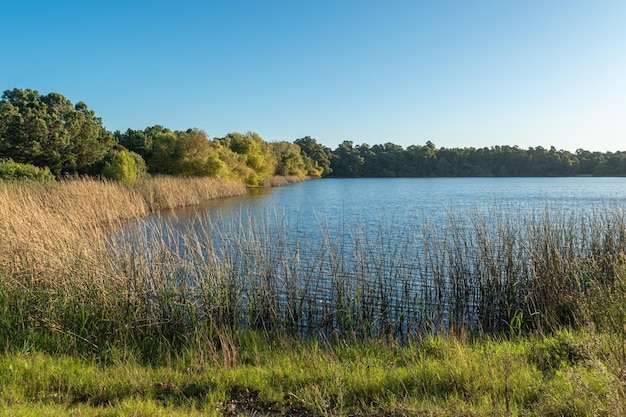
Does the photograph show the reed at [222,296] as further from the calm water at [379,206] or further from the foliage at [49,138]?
the foliage at [49,138]

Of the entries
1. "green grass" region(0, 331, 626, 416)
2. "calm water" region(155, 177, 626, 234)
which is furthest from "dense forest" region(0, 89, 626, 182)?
"green grass" region(0, 331, 626, 416)

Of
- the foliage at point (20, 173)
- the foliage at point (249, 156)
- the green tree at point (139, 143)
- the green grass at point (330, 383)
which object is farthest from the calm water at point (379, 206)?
the green tree at point (139, 143)

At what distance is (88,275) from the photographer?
550cm

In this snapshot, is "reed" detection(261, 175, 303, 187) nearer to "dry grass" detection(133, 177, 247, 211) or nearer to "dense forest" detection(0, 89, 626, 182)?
"dense forest" detection(0, 89, 626, 182)

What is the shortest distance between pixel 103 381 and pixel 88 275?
86.8 inches

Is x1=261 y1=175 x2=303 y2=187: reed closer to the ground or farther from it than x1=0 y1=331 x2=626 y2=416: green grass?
farther from it

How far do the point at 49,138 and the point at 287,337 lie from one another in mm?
29737

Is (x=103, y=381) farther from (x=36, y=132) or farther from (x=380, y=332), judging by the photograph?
(x=36, y=132)

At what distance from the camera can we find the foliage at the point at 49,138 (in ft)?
88.0

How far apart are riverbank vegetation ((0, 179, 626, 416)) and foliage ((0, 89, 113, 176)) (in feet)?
76.3

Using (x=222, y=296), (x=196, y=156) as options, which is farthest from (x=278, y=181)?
(x=222, y=296)

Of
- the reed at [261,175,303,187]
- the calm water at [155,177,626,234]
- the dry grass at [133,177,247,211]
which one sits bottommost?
the calm water at [155,177,626,234]

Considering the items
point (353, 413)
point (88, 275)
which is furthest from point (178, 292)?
point (353, 413)

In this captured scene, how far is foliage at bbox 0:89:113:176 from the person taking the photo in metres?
26.8
